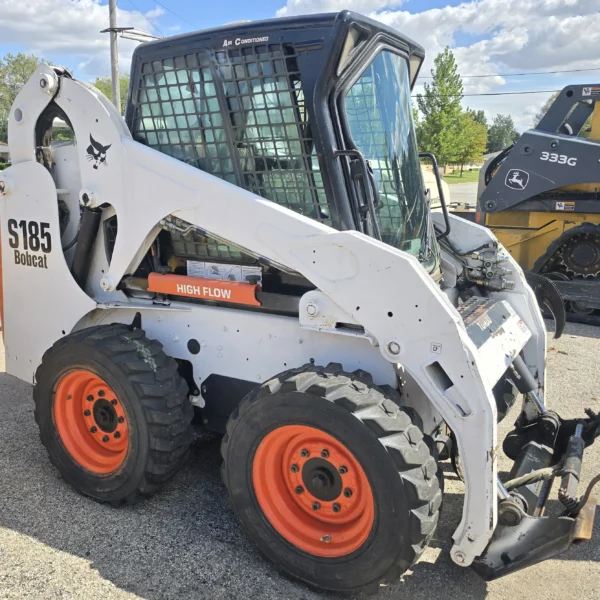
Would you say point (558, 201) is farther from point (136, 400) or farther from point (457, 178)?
point (457, 178)

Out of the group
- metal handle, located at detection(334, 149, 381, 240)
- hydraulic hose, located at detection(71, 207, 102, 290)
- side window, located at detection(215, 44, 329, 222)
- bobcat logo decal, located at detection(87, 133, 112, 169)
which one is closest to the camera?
metal handle, located at detection(334, 149, 381, 240)

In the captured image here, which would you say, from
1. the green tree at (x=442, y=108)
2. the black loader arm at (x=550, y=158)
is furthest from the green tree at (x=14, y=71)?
the black loader arm at (x=550, y=158)

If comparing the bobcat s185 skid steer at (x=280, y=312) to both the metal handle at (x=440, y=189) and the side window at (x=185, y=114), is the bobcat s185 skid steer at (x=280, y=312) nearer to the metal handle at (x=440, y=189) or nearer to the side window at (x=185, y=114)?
the side window at (x=185, y=114)

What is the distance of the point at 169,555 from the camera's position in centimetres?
307

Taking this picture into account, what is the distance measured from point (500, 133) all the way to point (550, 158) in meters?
84.1

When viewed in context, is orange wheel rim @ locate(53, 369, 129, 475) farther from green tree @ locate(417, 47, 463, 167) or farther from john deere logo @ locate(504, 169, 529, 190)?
green tree @ locate(417, 47, 463, 167)

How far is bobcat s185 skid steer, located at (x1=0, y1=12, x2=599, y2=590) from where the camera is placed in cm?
267

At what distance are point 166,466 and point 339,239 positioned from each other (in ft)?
5.18

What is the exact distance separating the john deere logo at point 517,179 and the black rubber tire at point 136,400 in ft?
21.6

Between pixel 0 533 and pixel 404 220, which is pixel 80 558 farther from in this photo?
pixel 404 220

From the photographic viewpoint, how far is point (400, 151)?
Answer: 11.4 feet

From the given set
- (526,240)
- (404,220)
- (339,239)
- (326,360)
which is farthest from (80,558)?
(526,240)

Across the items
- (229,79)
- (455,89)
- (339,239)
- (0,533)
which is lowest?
(0,533)

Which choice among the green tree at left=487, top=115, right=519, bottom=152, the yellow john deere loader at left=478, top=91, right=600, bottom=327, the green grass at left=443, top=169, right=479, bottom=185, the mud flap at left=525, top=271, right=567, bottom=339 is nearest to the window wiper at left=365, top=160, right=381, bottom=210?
the mud flap at left=525, top=271, right=567, bottom=339
